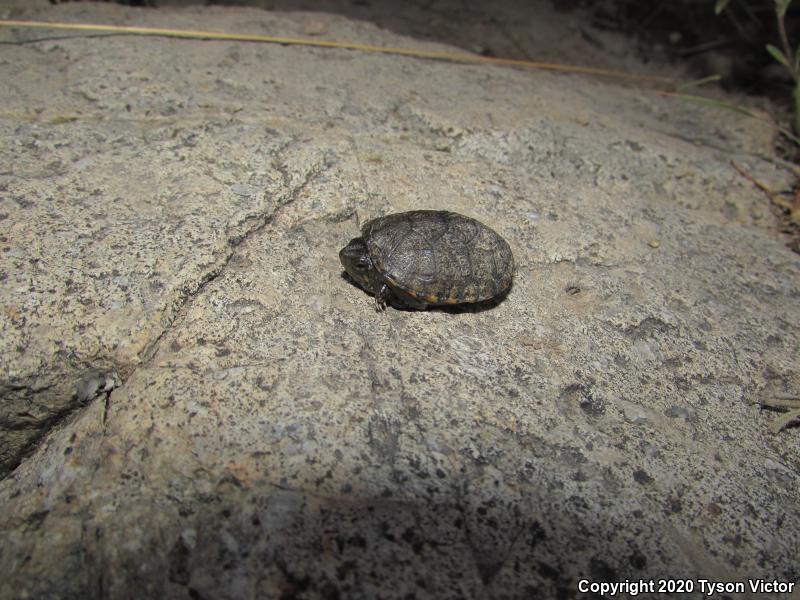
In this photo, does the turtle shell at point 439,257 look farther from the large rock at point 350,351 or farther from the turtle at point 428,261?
the large rock at point 350,351

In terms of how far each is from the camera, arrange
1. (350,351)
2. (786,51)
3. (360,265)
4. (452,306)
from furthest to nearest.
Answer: (786,51)
(452,306)
(360,265)
(350,351)

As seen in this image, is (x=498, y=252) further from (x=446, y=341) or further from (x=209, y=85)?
(x=209, y=85)

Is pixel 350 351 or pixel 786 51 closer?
pixel 350 351

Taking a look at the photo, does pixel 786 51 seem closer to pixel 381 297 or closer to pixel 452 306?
pixel 452 306

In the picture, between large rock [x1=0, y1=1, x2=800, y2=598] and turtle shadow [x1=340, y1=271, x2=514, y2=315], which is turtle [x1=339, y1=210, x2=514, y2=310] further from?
large rock [x1=0, y1=1, x2=800, y2=598]

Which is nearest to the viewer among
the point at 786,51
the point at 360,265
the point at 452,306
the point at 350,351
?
the point at 350,351

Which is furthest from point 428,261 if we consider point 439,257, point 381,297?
point 381,297

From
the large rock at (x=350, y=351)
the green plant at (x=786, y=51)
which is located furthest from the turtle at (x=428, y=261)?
the green plant at (x=786, y=51)

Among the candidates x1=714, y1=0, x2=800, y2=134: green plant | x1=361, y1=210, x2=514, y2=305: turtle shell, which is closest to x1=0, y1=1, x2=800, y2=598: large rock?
x1=361, y1=210, x2=514, y2=305: turtle shell

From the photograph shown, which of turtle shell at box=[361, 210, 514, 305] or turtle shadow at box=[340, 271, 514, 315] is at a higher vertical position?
turtle shell at box=[361, 210, 514, 305]
